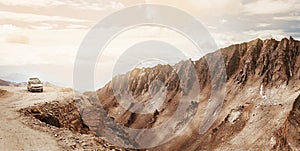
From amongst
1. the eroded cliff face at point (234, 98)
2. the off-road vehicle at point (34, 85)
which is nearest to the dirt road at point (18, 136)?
the eroded cliff face at point (234, 98)

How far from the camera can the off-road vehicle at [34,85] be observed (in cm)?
3491

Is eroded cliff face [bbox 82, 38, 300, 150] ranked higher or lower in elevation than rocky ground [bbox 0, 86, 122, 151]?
lower

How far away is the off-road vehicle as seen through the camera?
1375 inches

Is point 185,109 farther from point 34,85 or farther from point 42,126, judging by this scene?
point 42,126

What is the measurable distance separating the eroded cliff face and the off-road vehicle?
764 centimetres

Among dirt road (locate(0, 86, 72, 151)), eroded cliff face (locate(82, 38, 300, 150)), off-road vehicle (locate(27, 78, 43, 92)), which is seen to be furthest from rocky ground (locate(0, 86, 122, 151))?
off-road vehicle (locate(27, 78, 43, 92))

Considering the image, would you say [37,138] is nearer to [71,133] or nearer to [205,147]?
[71,133]

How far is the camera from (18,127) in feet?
59.4

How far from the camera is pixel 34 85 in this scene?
116 ft

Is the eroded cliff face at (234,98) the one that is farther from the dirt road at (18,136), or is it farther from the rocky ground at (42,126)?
the dirt road at (18,136)

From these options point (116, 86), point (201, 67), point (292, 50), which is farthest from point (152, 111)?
point (292, 50)

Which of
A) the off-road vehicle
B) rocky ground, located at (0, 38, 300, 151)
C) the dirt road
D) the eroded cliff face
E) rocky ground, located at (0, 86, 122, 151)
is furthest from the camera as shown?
the eroded cliff face

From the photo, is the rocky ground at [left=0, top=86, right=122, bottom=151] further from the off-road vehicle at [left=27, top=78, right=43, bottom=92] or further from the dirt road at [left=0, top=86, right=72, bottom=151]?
the off-road vehicle at [left=27, top=78, right=43, bottom=92]

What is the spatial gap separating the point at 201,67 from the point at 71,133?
104 meters
